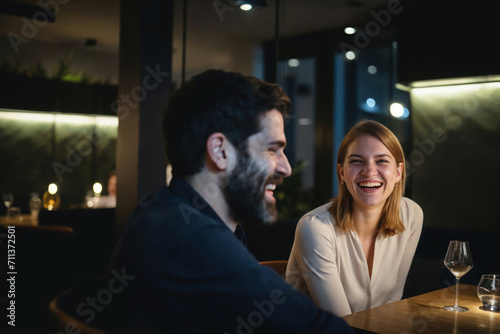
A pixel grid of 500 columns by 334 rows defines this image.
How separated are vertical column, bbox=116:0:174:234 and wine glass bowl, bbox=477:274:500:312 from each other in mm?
2630

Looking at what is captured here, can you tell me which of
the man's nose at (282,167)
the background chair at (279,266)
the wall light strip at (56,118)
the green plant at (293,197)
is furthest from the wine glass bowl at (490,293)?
the wall light strip at (56,118)

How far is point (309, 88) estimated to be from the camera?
301 inches

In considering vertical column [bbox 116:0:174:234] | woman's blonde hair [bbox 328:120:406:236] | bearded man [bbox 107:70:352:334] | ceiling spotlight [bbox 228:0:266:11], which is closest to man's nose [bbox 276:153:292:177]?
bearded man [bbox 107:70:352:334]

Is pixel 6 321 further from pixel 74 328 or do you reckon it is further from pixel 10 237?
pixel 74 328

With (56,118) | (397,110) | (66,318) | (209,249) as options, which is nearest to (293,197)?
(397,110)

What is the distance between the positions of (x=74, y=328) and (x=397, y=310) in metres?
1.23

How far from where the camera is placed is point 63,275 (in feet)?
13.9

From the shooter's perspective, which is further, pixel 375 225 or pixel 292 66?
pixel 292 66

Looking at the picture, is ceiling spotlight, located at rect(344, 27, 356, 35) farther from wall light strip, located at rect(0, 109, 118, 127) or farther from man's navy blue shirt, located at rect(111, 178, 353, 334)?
man's navy blue shirt, located at rect(111, 178, 353, 334)

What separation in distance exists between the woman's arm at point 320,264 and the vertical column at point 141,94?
6.86 feet

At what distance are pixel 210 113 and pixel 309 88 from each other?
21.8 feet

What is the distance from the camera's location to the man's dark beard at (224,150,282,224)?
3.80ft

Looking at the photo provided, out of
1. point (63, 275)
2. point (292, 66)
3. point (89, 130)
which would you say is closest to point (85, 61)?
point (89, 130)

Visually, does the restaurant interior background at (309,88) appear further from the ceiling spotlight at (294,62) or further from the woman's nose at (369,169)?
the woman's nose at (369,169)
